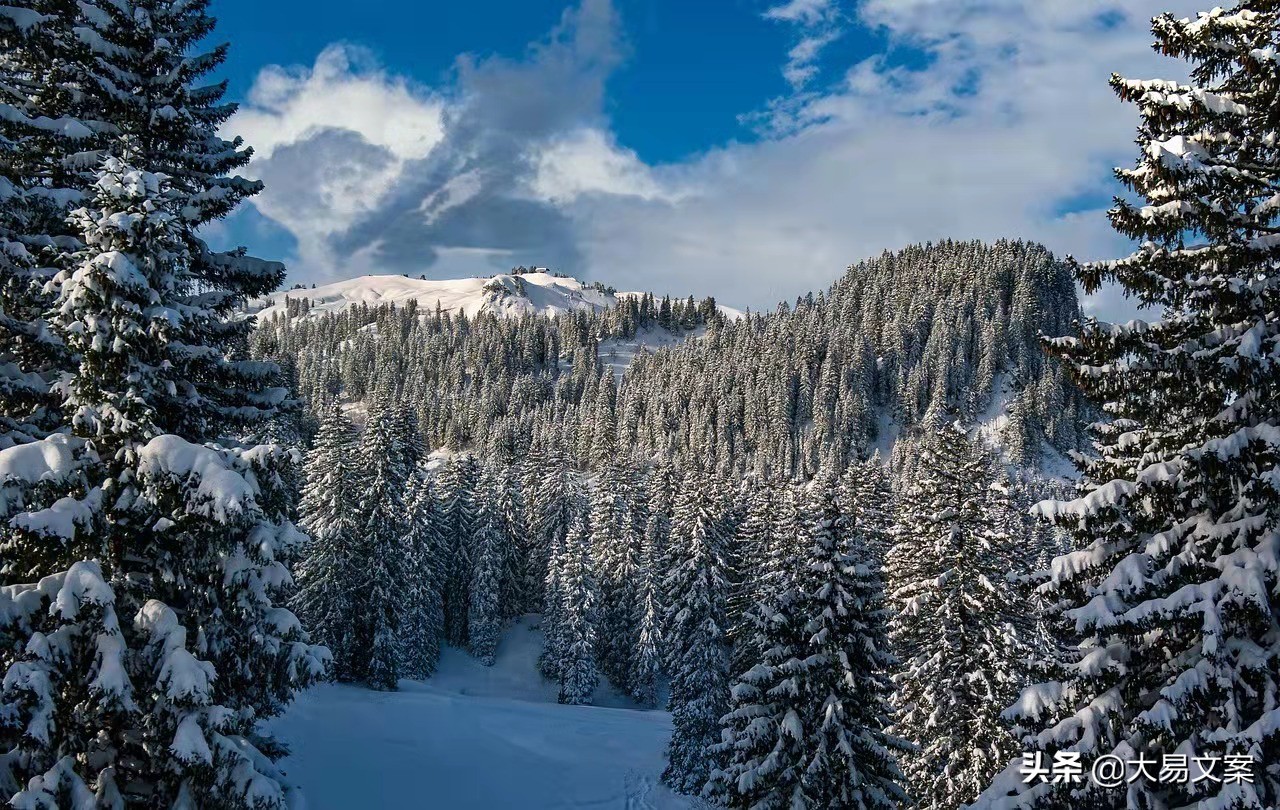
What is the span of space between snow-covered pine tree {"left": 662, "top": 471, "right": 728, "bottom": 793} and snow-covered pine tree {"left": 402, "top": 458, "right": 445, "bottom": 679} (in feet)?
59.1

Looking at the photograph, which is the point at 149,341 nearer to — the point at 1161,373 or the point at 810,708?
the point at 1161,373

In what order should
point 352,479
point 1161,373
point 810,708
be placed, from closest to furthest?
point 1161,373, point 810,708, point 352,479

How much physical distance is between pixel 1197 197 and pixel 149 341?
1351 cm

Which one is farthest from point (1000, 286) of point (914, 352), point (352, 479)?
point (352, 479)

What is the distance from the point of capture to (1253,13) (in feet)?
27.7

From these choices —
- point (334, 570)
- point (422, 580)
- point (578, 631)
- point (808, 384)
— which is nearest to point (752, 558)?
point (578, 631)

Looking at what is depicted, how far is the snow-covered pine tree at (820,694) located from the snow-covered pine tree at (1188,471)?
8105 mm

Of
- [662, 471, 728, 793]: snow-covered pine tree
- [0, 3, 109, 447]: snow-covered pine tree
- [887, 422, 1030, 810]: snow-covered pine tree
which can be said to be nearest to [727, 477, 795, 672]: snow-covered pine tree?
[662, 471, 728, 793]: snow-covered pine tree

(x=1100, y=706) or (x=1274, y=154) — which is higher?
(x=1274, y=154)

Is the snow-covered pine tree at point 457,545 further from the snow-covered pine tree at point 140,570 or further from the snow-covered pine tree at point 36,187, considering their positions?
the snow-covered pine tree at point 140,570

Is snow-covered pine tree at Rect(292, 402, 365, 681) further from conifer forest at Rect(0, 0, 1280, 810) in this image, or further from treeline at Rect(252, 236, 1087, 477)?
treeline at Rect(252, 236, 1087, 477)

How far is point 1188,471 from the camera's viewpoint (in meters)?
8.27

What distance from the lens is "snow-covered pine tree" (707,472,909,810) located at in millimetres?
16688

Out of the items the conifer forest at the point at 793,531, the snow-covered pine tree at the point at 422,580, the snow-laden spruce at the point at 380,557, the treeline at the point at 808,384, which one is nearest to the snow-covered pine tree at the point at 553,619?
the snow-covered pine tree at the point at 422,580
